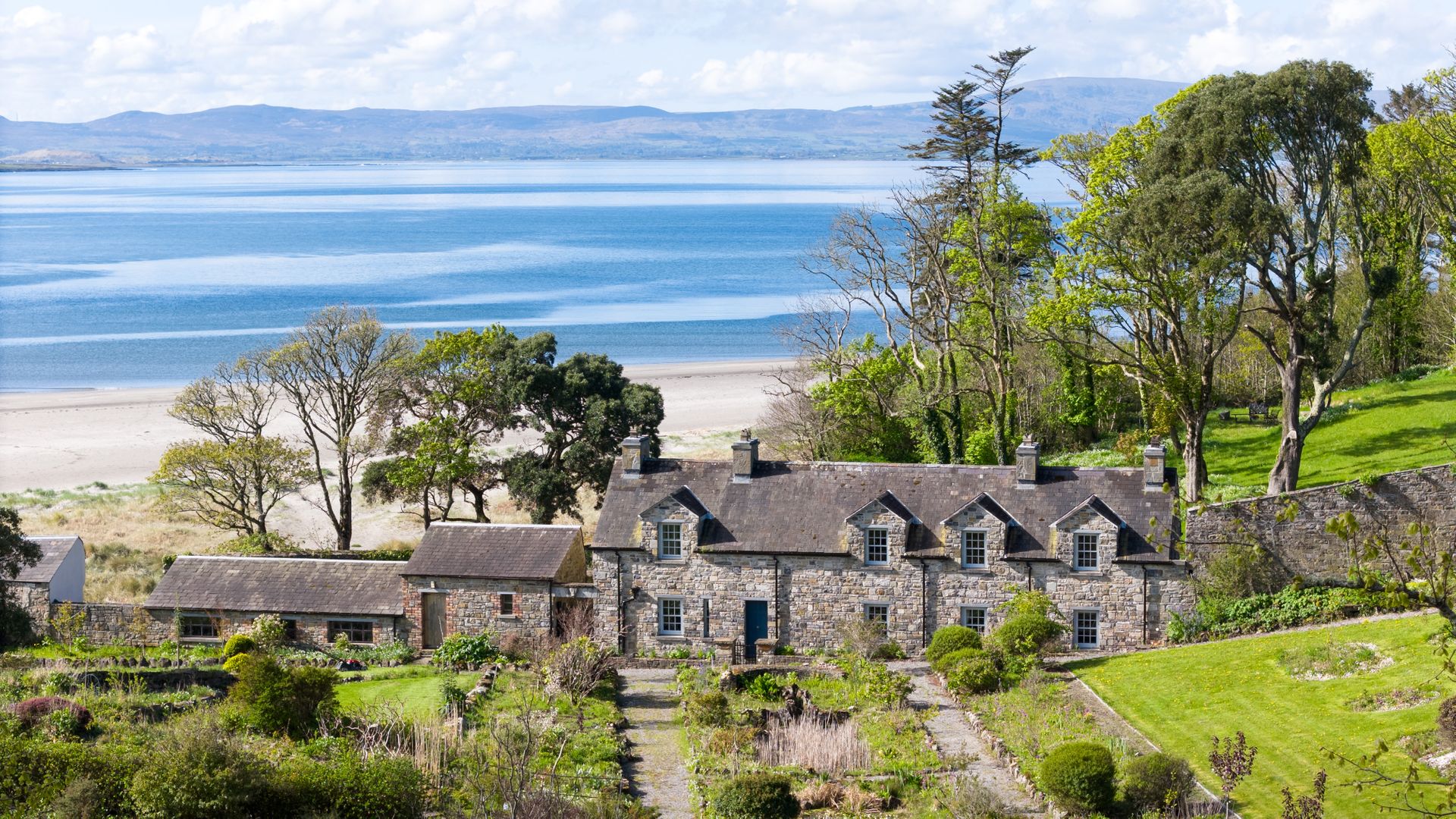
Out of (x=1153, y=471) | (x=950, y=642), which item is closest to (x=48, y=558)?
(x=950, y=642)

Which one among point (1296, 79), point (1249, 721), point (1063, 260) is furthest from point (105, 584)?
point (1296, 79)

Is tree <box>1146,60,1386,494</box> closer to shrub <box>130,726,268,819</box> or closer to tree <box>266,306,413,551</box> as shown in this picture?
tree <box>266,306,413,551</box>

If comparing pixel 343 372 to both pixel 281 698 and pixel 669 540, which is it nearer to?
pixel 669 540

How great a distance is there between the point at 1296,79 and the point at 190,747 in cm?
3363

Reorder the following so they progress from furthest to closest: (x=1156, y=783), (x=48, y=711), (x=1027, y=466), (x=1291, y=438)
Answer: (x=1291, y=438), (x=1027, y=466), (x=48, y=711), (x=1156, y=783)

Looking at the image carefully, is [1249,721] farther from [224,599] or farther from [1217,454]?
[224,599]

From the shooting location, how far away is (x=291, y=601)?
140ft

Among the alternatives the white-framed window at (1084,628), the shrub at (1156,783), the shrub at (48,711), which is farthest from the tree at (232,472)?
the shrub at (1156,783)

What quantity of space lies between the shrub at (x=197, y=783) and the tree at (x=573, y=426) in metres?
28.0

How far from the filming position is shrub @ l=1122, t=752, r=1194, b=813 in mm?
26125

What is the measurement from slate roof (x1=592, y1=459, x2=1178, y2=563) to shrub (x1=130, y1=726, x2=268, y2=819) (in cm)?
1680

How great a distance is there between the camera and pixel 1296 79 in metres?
39.8

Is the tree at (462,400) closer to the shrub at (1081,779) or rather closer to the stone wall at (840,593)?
the stone wall at (840,593)

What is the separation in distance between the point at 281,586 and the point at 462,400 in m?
13.3
